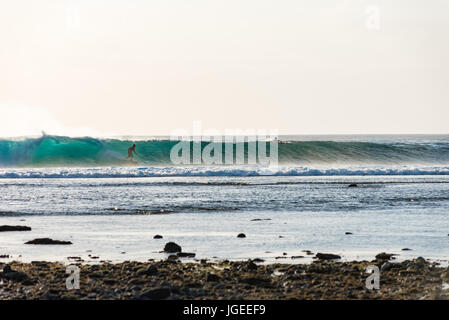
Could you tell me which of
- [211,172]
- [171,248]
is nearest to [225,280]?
[171,248]

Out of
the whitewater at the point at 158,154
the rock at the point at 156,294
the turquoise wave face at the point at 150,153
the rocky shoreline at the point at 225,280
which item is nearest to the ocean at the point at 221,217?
the rocky shoreline at the point at 225,280

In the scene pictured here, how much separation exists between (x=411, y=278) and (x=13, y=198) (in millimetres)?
17061

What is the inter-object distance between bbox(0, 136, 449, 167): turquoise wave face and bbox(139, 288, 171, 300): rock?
42.4 metres

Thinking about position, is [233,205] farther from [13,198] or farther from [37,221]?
[13,198]

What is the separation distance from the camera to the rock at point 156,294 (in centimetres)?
782

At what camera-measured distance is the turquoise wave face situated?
168ft

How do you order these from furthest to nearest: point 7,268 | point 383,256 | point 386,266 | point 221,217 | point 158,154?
A: 1. point 158,154
2. point 221,217
3. point 383,256
4. point 386,266
5. point 7,268

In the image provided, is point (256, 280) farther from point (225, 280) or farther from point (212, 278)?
point (212, 278)

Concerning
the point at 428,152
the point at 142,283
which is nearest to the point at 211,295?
the point at 142,283

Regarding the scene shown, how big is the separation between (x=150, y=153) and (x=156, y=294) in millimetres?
47573

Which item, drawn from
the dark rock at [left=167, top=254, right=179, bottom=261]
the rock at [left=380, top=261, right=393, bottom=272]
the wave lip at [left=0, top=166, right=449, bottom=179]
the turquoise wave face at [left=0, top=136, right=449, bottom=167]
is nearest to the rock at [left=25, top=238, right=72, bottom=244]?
the dark rock at [left=167, top=254, right=179, bottom=261]

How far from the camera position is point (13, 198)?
22.6 m

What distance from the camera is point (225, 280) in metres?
8.79
